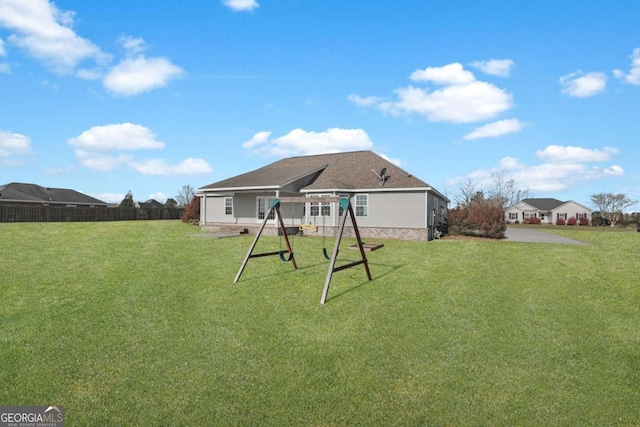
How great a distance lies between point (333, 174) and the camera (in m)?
26.1

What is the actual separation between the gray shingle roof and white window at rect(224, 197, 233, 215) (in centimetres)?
117

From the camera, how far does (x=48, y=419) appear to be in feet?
13.1

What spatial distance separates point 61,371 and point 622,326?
9.82 meters

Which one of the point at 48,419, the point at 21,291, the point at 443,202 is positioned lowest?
the point at 48,419

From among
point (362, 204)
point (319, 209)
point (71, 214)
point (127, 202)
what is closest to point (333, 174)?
point (319, 209)

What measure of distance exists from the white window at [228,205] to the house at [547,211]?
5261 cm

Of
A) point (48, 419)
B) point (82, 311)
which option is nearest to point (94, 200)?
point (82, 311)

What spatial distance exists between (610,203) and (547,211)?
1074cm

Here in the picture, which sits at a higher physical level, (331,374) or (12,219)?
(12,219)

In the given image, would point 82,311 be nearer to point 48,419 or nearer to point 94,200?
point 48,419

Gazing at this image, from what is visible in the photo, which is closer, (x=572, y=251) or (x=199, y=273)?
(x=199, y=273)

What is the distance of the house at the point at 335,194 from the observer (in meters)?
21.3

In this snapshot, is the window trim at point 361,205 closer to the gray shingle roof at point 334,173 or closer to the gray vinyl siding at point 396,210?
the gray vinyl siding at point 396,210

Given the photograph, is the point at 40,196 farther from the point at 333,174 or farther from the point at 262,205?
the point at 333,174
